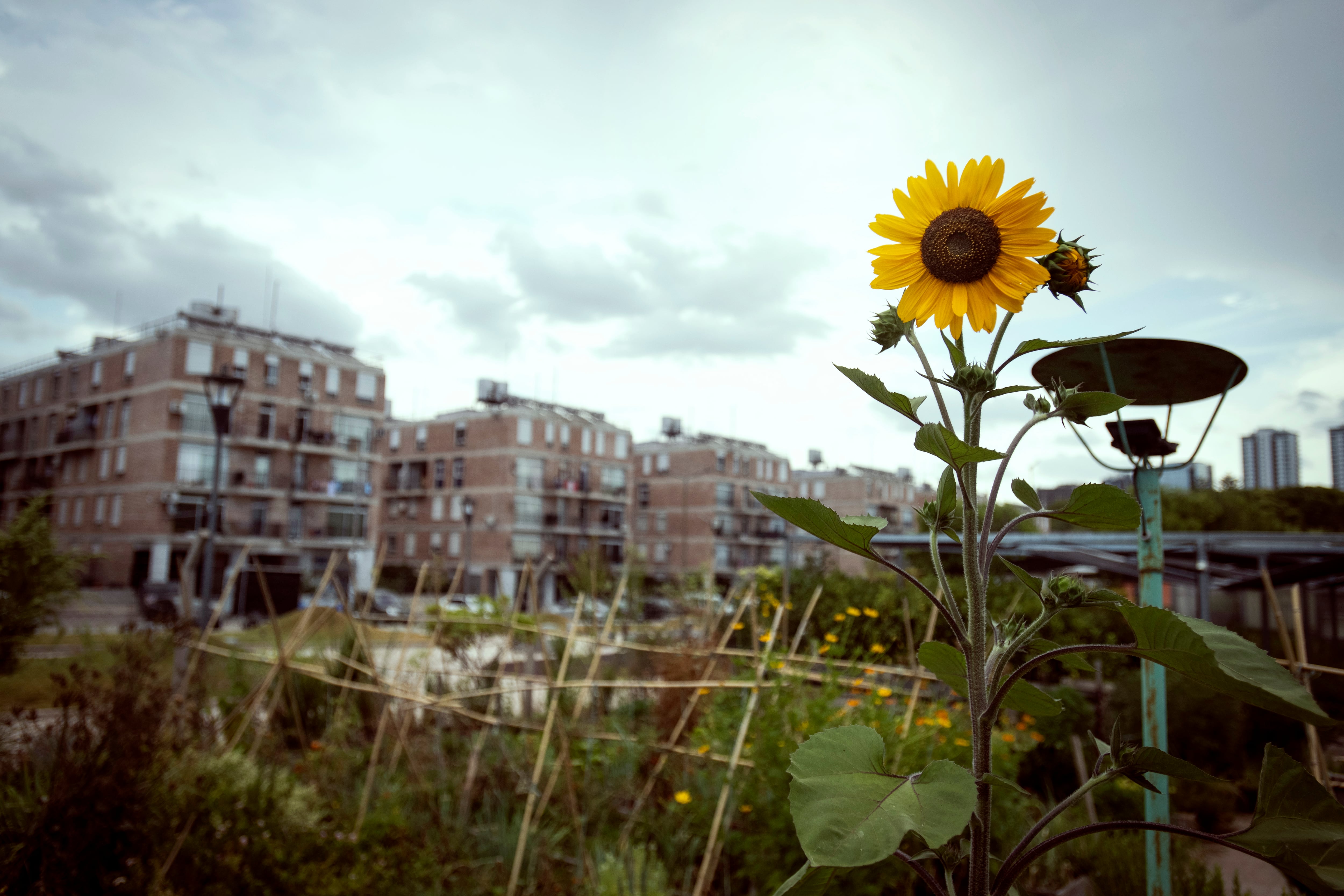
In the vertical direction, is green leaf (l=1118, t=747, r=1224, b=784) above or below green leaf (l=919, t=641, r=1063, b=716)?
below

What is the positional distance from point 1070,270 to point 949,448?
12.6 inches

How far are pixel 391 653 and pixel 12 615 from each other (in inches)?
226

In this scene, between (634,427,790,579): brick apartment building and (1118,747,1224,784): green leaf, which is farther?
(634,427,790,579): brick apartment building

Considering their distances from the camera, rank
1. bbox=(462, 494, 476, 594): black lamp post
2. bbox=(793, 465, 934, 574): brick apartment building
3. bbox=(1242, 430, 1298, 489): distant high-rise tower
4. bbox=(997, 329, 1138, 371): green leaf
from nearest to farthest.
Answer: bbox=(997, 329, 1138, 371): green leaf, bbox=(1242, 430, 1298, 489): distant high-rise tower, bbox=(462, 494, 476, 594): black lamp post, bbox=(793, 465, 934, 574): brick apartment building

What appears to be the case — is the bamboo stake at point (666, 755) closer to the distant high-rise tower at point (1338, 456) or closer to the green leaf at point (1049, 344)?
the green leaf at point (1049, 344)

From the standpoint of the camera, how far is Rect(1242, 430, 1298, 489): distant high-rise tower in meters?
16.3

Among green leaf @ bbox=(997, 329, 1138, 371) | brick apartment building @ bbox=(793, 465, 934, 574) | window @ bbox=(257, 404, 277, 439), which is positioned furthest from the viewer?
brick apartment building @ bbox=(793, 465, 934, 574)

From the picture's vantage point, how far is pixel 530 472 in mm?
42875

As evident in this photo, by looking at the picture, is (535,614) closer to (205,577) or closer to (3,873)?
(3,873)

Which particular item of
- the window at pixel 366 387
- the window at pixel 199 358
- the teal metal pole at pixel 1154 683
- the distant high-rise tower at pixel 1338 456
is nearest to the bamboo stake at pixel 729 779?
the teal metal pole at pixel 1154 683

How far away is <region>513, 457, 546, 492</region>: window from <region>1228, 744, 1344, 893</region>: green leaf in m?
42.3

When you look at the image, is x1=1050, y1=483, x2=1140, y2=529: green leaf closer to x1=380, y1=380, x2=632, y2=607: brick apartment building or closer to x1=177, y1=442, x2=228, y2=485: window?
x1=177, y1=442, x2=228, y2=485: window

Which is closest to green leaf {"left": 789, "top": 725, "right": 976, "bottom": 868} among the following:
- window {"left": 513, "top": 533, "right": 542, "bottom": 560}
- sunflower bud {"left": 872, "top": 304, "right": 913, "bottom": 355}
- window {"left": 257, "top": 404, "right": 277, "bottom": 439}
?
sunflower bud {"left": 872, "top": 304, "right": 913, "bottom": 355}

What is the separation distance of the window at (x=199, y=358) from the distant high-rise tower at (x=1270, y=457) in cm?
3595
